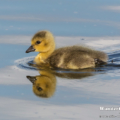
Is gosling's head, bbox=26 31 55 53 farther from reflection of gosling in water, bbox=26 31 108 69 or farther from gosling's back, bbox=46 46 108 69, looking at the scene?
gosling's back, bbox=46 46 108 69

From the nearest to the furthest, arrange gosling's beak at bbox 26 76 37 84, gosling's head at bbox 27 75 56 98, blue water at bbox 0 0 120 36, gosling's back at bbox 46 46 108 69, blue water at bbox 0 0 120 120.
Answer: blue water at bbox 0 0 120 120
gosling's head at bbox 27 75 56 98
gosling's beak at bbox 26 76 37 84
gosling's back at bbox 46 46 108 69
blue water at bbox 0 0 120 36

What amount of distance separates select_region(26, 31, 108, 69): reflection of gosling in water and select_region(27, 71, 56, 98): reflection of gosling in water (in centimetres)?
43

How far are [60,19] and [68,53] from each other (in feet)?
7.34

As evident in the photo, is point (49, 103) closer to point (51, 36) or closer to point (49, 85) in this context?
point (49, 85)

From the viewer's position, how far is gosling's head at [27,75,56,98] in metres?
5.11

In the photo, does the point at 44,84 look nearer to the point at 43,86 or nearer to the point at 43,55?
the point at 43,86

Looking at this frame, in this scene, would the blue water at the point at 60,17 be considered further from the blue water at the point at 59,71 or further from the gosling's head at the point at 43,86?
the gosling's head at the point at 43,86

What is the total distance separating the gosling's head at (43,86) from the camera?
5.11m

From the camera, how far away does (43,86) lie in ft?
17.6

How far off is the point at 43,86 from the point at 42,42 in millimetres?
1366

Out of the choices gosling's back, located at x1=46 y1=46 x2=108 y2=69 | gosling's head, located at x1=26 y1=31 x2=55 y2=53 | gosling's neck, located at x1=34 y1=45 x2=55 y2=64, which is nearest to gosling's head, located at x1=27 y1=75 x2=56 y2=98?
gosling's back, located at x1=46 y1=46 x2=108 y2=69

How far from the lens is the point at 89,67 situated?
625cm

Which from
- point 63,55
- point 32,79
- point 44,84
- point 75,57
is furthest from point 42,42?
point 44,84

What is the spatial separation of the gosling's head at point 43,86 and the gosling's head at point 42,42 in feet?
3.02
